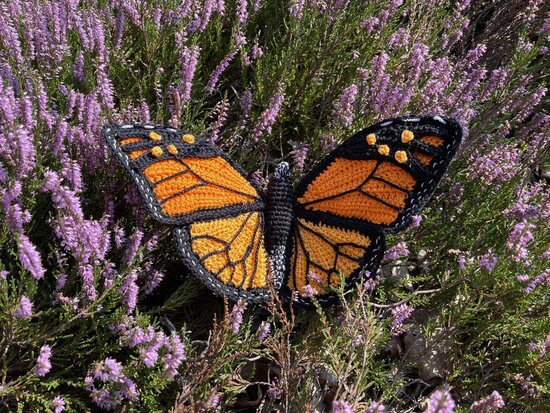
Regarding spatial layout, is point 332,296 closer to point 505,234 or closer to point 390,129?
point 390,129

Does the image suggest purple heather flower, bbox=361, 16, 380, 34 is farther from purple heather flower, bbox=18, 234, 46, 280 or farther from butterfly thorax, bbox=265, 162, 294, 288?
purple heather flower, bbox=18, 234, 46, 280

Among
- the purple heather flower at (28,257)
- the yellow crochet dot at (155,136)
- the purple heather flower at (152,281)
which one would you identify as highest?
the yellow crochet dot at (155,136)

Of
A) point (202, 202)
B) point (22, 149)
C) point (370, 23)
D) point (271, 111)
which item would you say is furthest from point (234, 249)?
point (370, 23)

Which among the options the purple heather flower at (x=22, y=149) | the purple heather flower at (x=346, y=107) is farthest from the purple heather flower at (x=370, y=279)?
the purple heather flower at (x=22, y=149)

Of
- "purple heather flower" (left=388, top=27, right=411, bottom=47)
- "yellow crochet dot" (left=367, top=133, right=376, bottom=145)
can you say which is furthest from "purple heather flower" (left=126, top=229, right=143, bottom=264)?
"purple heather flower" (left=388, top=27, right=411, bottom=47)

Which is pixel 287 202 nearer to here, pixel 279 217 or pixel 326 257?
pixel 279 217

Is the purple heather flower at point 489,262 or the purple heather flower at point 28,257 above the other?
the purple heather flower at point 489,262

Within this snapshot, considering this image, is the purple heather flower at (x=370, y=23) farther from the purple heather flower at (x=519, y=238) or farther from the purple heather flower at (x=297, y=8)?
the purple heather flower at (x=519, y=238)
